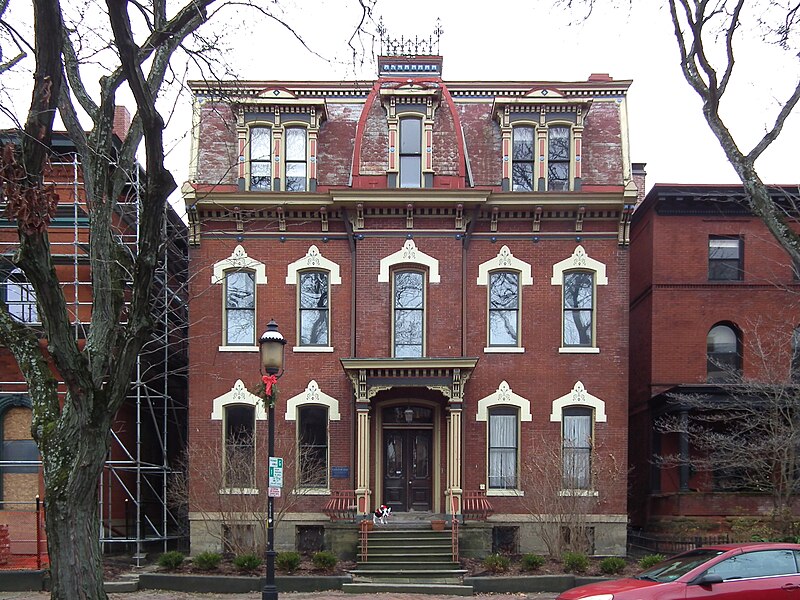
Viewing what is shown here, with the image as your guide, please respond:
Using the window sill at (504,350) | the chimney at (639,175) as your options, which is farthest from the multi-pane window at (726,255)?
the window sill at (504,350)

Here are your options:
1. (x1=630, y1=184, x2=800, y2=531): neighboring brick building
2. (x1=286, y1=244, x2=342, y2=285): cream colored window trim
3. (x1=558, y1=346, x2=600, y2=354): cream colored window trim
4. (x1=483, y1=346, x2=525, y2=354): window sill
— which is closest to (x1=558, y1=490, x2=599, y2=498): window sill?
(x1=558, y1=346, x2=600, y2=354): cream colored window trim

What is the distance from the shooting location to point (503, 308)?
22.0 metres

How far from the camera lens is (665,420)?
74.0 ft

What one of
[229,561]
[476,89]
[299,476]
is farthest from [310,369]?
[476,89]

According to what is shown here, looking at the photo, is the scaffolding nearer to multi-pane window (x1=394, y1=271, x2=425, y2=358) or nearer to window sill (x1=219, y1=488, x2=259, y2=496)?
window sill (x1=219, y1=488, x2=259, y2=496)

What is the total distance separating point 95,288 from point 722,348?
60.2 feet

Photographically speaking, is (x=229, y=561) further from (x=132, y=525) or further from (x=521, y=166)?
(x=521, y=166)

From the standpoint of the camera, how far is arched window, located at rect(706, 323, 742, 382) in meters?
23.7

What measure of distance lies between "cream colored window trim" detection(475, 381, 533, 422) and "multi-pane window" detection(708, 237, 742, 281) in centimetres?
684

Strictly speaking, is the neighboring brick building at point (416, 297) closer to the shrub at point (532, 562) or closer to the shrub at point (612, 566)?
the shrub at point (532, 562)

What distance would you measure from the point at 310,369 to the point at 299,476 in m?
3.07

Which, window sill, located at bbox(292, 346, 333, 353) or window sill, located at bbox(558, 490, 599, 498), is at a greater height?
window sill, located at bbox(292, 346, 333, 353)

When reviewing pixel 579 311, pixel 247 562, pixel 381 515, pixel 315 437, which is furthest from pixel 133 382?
pixel 579 311

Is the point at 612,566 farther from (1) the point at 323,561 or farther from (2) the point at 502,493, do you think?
(1) the point at 323,561
